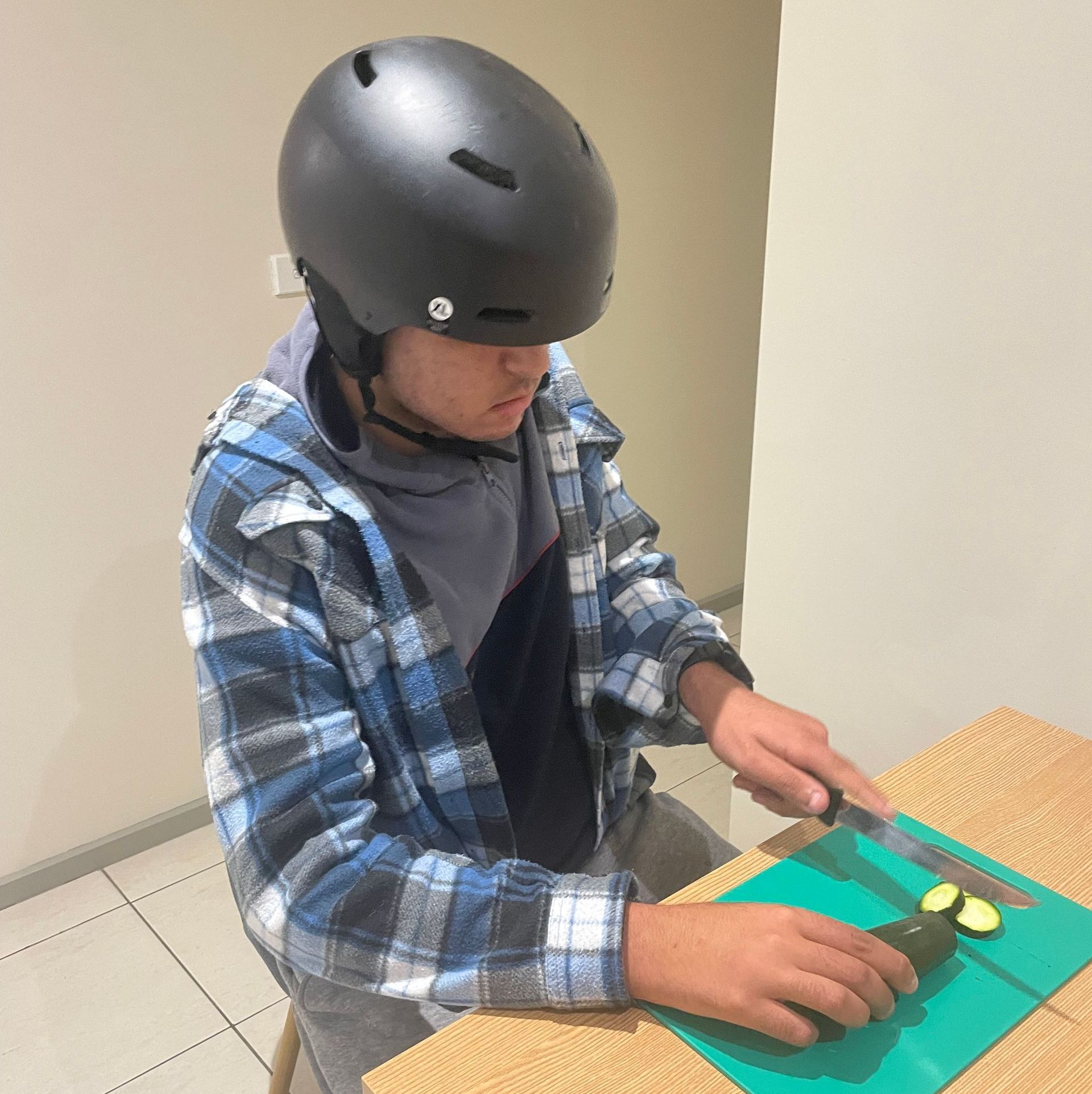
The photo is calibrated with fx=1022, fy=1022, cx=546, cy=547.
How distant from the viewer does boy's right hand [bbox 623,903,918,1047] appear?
2.22 feet

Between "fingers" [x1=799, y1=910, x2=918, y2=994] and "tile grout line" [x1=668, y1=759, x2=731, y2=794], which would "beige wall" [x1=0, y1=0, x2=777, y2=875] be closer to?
"tile grout line" [x1=668, y1=759, x2=731, y2=794]

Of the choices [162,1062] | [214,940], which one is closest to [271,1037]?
[162,1062]

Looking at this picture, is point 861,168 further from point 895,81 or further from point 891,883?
point 891,883

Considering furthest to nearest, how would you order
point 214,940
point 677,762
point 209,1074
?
point 677,762
point 214,940
point 209,1074

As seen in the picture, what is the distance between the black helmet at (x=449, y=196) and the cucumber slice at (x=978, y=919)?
1.79 feet

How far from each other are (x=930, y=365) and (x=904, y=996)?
743mm

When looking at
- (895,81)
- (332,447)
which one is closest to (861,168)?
(895,81)

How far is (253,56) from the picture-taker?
1796 mm

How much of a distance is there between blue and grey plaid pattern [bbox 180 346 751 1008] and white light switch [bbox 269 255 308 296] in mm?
1162

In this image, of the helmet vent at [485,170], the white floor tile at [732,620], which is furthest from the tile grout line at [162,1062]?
the white floor tile at [732,620]

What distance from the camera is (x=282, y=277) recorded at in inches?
76.4

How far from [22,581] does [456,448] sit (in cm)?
126

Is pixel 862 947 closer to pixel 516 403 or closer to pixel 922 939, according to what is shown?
pixel 922 939

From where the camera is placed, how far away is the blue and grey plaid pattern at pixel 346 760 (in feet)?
2.40
